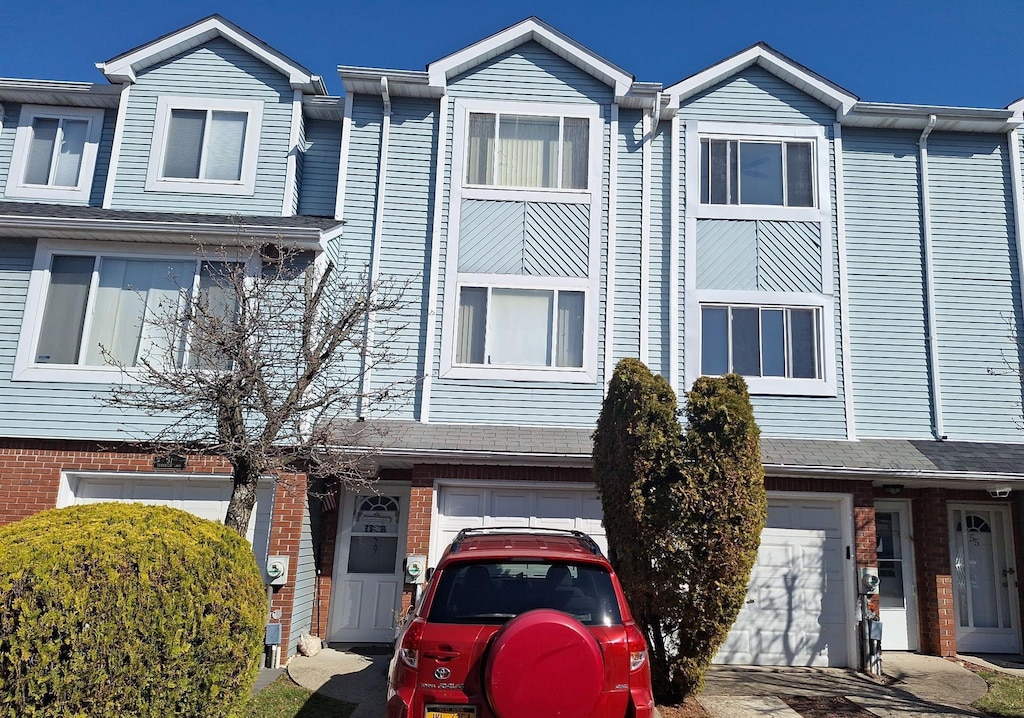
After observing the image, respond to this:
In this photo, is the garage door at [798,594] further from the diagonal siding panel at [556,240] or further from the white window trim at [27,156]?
the white window trim at [27,156]

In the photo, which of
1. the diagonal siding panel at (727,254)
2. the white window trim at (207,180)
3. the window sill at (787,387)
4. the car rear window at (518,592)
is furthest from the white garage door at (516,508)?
the white window trim at (207,180)

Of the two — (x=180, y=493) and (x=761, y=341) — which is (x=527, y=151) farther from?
(x=180, y=493)

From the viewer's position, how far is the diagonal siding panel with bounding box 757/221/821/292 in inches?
473

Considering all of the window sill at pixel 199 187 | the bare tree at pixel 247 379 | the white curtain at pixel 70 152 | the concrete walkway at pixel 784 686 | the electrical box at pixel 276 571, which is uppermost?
the white curtain at pixel 70 152

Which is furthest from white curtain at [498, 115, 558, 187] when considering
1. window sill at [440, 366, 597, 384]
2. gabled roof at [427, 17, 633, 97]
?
window sill at [440, 366, 597, 384]

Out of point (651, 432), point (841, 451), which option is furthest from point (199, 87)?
point (841, 451)

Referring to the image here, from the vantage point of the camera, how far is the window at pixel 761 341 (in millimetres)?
11703

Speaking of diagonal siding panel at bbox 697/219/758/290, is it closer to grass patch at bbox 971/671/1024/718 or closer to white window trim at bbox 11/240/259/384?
grass patch at bbox 971/671/1024/718

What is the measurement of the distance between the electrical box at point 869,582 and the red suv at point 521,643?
A: 261 inches

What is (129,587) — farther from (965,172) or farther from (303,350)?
(965,172)

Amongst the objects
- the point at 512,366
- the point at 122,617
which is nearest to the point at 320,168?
the point at 512,366

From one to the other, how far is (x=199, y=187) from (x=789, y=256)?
9.51 metres

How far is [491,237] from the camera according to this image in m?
11.8

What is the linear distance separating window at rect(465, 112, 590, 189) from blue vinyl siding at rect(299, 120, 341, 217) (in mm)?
2320
